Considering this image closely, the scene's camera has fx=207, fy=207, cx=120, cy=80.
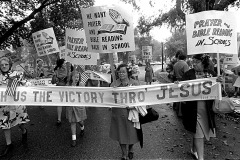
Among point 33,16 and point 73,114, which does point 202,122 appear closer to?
point 73,114

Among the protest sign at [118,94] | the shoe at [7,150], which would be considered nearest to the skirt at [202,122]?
the protest sign at [118,94]

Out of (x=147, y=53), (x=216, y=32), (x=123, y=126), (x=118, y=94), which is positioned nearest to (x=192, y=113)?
(x=123, y=126)

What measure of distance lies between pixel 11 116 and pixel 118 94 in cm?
225

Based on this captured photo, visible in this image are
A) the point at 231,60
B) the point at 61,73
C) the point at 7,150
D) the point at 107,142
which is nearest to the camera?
the point at 7,150

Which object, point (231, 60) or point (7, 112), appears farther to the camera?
point (231, 60)

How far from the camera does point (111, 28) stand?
341 cm

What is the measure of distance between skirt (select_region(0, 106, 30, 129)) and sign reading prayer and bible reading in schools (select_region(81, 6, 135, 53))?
87.1 inches

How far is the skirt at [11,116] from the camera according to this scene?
4027mm

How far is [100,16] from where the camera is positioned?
3436 mm

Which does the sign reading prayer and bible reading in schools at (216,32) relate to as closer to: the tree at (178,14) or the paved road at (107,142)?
the paved road at (107,142)

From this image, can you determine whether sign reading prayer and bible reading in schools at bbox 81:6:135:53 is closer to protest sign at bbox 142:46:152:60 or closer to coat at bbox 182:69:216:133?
coat at bbox 182:69:216:133

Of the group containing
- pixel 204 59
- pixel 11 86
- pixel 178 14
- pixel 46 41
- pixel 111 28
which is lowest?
pixel 11 86

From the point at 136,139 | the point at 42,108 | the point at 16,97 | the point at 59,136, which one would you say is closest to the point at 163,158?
the point at 136,139

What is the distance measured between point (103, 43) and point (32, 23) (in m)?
10.8
